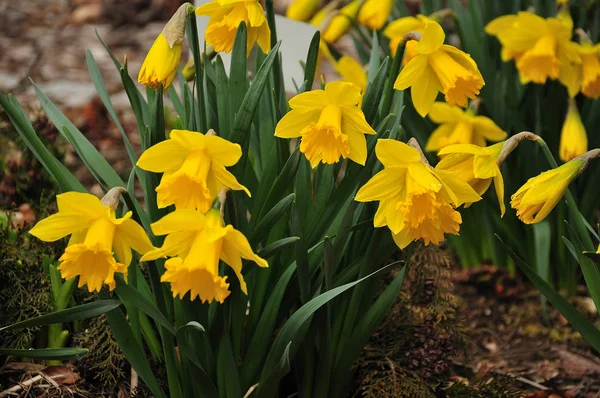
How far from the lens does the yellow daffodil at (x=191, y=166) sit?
1168 millimetres

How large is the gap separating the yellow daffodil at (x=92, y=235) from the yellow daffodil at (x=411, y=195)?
374mm

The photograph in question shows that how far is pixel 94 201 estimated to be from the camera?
116 cm

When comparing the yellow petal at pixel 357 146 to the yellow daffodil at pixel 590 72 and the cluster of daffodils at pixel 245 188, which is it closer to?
the cluster of daffodils at pixel 245 188

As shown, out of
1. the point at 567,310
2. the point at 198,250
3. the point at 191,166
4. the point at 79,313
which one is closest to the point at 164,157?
the point at 191,166

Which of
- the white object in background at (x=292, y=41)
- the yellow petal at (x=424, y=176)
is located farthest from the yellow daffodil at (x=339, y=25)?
the yellow petal at (x=424, y=176)

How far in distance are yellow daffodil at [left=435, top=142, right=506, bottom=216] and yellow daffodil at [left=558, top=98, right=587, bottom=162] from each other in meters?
0.79

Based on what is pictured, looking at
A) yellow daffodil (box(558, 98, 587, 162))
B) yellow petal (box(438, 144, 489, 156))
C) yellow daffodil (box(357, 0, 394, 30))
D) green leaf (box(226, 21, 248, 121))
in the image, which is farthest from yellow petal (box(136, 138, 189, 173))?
yellow daffodil (box(357, 0, 394, 30))

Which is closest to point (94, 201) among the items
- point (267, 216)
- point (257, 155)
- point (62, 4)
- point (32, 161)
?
point (267, 216)

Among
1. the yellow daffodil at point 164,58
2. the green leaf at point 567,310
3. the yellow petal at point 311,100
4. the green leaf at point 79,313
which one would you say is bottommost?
the green leaf at point 567,310

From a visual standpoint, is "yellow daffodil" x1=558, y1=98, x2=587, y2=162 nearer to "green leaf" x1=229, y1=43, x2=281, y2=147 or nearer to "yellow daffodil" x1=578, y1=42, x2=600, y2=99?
"yellow daffodil" x1=578, y1=42, x2=600, y2=99

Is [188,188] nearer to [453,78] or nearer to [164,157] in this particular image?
[164,157]

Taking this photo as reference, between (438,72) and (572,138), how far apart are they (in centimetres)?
84

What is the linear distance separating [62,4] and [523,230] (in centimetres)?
328

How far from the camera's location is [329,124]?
4.19 ft
